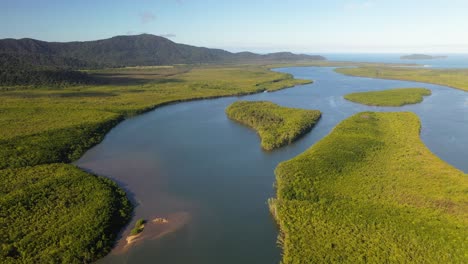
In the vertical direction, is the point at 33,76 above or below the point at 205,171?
above

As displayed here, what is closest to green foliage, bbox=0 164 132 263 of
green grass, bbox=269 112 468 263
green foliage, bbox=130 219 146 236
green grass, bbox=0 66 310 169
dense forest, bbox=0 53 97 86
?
green foliage, bbox=130 219 146 236

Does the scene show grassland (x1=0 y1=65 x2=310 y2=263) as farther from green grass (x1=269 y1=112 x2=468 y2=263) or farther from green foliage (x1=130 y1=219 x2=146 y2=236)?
green grass (x1=269 y1=112 x2=468 y2=263)

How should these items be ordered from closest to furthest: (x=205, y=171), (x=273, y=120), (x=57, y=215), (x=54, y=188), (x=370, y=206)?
(x=57, y=215), (x=370, y=206), (x=54, y=188), (x=205, y=171), (x=273, y=120)

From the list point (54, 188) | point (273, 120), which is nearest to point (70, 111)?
point (54, 188)

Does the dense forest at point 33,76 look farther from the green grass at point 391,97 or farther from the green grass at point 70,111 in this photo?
the green grass at point 391,97

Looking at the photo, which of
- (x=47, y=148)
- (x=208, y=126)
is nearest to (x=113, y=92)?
(x=208, y=126)

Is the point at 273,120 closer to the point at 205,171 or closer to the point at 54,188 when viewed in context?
the point at 205,171
